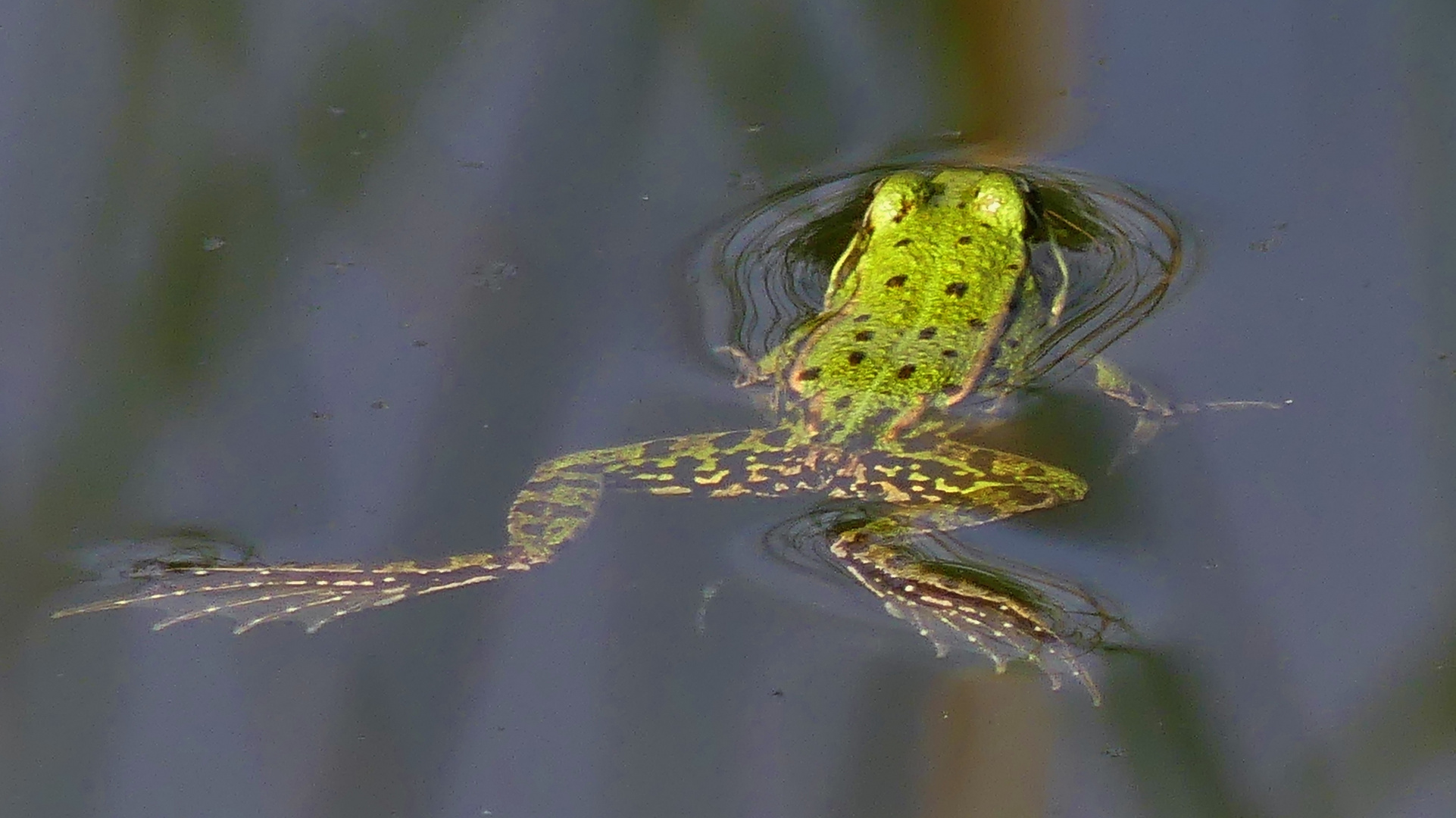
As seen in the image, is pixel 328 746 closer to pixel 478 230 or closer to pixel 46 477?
pixel 46 477

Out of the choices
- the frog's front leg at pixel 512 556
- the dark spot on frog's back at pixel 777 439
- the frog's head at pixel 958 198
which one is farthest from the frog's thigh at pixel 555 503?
the frog's head at pixel 958 198

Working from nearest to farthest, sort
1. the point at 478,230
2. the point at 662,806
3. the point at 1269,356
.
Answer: the point at 662,806
the point at 1269,356
the point at 478,230

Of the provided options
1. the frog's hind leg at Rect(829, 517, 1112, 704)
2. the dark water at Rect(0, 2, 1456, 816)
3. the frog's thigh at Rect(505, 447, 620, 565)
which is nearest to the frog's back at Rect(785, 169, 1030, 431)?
the dark water at Rect(0, 2, 1456, 816)

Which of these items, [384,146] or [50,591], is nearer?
[50,591]

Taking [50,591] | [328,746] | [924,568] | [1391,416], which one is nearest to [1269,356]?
[1391,416]

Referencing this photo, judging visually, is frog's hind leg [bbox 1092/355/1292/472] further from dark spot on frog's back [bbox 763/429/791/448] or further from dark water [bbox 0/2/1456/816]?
dark spot on frog's back [bbox 763/429/791/448]

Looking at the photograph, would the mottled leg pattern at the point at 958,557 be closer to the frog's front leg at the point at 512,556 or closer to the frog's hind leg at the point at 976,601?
the frog's hind leg at the point at 976,601
